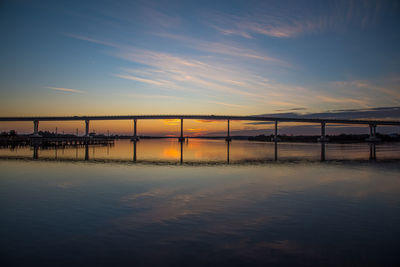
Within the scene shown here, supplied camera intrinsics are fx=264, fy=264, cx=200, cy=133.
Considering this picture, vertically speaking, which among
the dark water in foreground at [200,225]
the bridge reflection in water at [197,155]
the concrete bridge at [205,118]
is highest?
the concrete bridge at [205,118]

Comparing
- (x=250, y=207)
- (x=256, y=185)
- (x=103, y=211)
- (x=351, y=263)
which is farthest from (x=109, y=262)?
(x=256, y=185)

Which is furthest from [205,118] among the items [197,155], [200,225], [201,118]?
[200,225]

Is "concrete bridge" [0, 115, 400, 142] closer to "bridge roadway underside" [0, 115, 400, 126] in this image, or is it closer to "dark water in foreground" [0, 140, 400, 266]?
"bridge roadway underside" [0, 115, 400, 126]

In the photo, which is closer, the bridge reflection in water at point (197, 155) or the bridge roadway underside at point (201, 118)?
the bridge reflection in water at point (197, 155)

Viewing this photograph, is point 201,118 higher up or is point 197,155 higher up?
point 201,118

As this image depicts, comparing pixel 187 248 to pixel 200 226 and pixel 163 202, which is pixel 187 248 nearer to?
pixel 200 226

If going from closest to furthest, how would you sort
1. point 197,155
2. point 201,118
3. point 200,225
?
1. point 200,225
2. point 197,155
3. point 201,118

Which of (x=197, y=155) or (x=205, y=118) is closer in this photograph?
(x=197, y=155)

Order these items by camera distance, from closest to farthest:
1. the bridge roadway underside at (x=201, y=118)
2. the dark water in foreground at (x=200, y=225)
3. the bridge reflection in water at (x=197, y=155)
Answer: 1. the dark water in foreground at (x=200, y=225)
2. the bridge reflection in water at (x=197, y=155)
3. the bridge roadway underside at (x=201, y=118)

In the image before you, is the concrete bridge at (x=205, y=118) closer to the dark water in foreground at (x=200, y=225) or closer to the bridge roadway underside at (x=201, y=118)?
the bridge roadway underside at (x=201, y=118)

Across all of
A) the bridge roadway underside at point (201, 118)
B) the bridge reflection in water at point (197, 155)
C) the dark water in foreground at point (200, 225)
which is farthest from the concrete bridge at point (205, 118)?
the dark water in foreground at point (200, 225)

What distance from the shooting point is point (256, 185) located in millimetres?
18547

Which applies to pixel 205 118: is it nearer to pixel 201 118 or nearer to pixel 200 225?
pixel 201 118

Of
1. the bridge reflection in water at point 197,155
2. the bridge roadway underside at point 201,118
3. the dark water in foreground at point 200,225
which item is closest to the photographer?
the dark water in foreground at point 200,225
